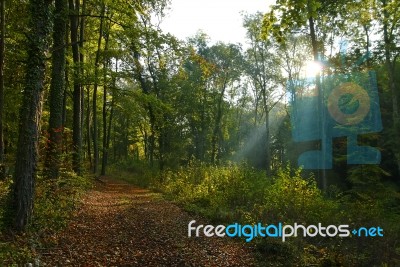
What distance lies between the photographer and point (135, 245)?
23.1 ft

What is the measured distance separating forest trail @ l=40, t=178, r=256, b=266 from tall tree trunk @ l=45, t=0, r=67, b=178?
1.69m

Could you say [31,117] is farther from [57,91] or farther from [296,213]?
[296,213]

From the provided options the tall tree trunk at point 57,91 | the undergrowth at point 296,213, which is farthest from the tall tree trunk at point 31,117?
the undergrowth at point 296,213

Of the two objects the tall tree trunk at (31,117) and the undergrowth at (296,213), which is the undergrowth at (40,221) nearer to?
the tall tree trunk at (31,117)

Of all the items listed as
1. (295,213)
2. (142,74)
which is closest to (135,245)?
(295,213)

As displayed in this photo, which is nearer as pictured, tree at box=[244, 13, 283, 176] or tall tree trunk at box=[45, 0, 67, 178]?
tall tree trunk at box=[45, 0, 67, 178]

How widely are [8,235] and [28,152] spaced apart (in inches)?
63.5

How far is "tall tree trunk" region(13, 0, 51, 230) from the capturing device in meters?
6.53

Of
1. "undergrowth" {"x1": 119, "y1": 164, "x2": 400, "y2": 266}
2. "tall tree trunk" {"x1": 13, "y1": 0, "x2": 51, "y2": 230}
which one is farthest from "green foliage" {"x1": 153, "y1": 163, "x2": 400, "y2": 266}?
"tall tree trunk" {"x1": 13, "y1": 0, "x2": 51, "y2": 230}

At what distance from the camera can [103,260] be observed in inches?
235

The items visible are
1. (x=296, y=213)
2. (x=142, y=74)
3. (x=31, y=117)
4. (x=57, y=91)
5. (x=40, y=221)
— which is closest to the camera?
(x=31, y=117)

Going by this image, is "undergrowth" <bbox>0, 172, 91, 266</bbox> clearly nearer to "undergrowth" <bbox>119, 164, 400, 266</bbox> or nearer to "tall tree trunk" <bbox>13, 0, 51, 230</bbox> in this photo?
"tall tree trunk" <bbox>13, 0, 51, 230</bbox>

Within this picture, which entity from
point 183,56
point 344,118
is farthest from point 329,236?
point 344,118

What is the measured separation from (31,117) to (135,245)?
3.47 m
